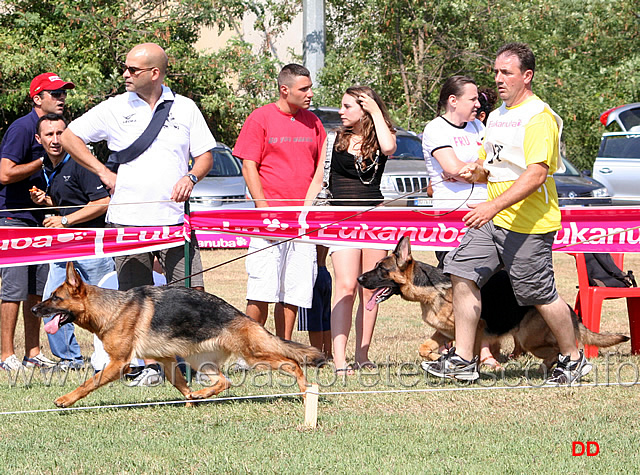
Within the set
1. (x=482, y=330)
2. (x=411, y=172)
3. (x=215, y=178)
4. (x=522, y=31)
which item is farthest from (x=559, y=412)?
(x=522, y=31)

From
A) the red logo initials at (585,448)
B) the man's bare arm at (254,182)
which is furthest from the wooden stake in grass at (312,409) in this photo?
the man's bare arm at (254,182)

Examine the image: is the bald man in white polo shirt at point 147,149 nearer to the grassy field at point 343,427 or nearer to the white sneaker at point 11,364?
the grassy field at point 343,427

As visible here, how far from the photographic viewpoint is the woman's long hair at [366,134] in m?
6.49

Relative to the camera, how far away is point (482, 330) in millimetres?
6383

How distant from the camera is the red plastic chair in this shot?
7102 mm

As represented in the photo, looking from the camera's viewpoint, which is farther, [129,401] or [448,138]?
[448,138]

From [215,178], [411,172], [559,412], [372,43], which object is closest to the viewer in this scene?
[559,412]

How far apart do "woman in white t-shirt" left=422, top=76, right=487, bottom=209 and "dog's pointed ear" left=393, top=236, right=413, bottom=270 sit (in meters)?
0.38

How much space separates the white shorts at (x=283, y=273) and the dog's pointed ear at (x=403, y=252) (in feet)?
2.24

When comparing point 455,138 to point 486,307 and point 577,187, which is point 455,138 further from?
point 577,187

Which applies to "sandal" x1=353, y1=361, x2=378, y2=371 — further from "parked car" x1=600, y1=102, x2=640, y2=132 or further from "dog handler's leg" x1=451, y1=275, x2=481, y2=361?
"parked car" x1=600, y1=102, x2=640, y2=132

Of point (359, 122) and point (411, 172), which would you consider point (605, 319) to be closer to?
point (359, 122)

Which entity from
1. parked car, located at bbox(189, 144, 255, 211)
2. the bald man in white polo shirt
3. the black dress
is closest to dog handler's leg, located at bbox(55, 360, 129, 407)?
the bald man in white polo shirt

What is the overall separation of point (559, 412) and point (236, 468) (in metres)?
2.06
